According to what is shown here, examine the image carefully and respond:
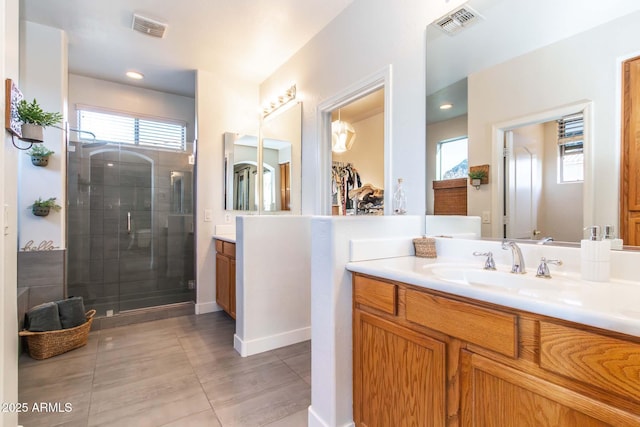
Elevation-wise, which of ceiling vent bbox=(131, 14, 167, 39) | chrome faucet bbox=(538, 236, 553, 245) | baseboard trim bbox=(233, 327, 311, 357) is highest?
ceiling vent bbox=(131, 14, 167, 39)

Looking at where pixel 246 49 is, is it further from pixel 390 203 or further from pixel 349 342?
pixel 349 342

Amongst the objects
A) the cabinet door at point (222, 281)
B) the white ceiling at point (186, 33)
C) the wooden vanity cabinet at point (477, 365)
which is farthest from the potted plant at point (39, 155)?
the wooden vanity cabinet at point (477, 365)

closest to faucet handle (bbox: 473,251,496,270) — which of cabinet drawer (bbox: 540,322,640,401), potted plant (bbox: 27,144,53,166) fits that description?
cabinet drawer (bbox: 540,322,640,401)

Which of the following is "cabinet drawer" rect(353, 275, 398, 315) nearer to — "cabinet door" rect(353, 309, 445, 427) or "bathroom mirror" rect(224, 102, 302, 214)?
"cabinet door" rect(353, 309, 445, 427)

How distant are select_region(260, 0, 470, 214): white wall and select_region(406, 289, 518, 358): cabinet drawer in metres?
0.80

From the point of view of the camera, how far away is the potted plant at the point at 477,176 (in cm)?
152

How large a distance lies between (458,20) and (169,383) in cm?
275

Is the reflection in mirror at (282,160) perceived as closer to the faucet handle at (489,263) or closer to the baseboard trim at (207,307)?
the baseboard trim at (207,307)

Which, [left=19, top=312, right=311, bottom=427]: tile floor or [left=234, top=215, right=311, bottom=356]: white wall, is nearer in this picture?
[left=19, top=312, right=311, bottom=427]: tile floor

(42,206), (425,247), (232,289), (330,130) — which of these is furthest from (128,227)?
(425,247)

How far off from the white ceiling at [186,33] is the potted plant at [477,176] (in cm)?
166

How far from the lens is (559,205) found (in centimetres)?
124

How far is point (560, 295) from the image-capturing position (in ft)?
2.83

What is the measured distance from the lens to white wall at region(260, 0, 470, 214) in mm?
1773
